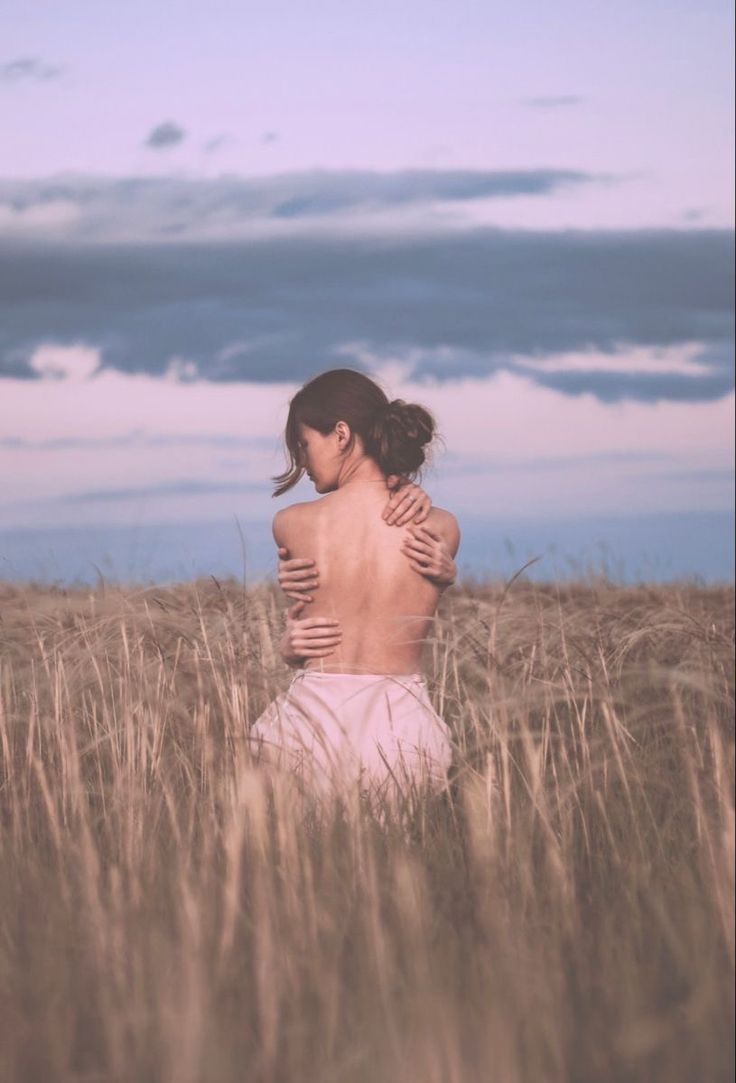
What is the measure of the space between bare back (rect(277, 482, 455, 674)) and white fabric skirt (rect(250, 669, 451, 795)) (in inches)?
2.9

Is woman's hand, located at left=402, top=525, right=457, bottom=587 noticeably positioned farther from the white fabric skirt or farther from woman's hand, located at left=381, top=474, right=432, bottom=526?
the white fabric skirt

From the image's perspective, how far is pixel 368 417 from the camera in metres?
3.90

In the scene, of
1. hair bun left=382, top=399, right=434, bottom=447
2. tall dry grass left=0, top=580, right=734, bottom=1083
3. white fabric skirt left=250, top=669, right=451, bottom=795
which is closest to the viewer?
tall dry grass left=0, top=580, right=734, bottom=1083

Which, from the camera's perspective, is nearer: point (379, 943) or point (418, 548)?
point (379, 943)

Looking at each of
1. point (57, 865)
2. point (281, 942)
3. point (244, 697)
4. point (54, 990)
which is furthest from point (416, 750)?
point (54, 990)

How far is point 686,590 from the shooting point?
38.3ft

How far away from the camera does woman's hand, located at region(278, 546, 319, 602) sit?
393 centimetres

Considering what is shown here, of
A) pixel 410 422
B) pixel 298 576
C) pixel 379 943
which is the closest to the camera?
pixel 379 943

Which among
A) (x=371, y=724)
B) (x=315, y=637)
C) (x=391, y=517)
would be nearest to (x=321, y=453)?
(x=391, y=517)

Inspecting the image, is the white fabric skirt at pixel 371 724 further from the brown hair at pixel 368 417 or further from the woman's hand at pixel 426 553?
the brown hair at pixel 368 417

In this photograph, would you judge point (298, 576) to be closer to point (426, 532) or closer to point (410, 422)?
point (426, 532)

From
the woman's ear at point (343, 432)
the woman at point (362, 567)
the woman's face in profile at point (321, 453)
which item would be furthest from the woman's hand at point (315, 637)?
the woman's ear at point (343, 432)

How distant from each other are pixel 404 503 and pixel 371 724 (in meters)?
0.68

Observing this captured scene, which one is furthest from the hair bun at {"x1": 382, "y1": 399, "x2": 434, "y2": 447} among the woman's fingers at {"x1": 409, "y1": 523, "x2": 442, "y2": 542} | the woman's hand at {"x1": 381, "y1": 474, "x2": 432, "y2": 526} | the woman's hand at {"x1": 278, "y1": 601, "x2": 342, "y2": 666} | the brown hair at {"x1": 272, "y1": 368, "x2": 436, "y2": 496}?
the woman's hand at {"x1": 278, "y1": 601, "x2": 342, "y2": 666}
